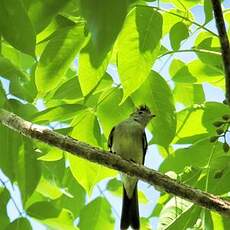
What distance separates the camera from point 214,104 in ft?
11.3

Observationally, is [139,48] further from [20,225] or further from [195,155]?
[20,225]

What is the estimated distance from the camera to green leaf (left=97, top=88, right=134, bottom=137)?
3412 mm

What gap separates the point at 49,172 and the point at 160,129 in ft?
3.75

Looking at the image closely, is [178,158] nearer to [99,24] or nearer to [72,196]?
[72,196]

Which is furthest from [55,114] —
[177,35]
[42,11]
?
[42,11]

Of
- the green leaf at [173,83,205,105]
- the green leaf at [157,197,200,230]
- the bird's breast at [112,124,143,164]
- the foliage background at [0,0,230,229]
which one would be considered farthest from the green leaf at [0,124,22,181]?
the bird's breast at [112,124,143,164]

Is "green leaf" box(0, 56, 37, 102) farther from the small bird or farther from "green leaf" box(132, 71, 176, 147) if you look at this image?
the small bird

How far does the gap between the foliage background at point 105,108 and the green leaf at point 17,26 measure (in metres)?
0.11

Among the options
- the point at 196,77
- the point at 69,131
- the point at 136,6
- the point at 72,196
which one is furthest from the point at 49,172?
the point at 136,6

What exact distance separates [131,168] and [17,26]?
0.84 metres

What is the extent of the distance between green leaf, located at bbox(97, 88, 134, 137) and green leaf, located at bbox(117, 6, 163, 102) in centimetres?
70

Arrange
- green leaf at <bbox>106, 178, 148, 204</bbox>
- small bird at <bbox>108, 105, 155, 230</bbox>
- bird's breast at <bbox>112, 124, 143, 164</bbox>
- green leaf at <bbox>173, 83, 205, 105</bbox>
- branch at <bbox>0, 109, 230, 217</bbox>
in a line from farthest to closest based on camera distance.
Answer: bird's breast at <bbox>112, 124, 143, 164</bbox>
small bird at <bbox>108, 105, 155, 230</bbox>
green leaf at <bbox>106, 178, 148, 204</bbox>
green leaf at <bbox>173, 83, 205, 105</bbox>
branch at <bbox>0, 109, 230, 217</bbox>

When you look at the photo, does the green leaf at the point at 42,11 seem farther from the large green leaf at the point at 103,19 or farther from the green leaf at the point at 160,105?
the green leaf at the point at 160,105

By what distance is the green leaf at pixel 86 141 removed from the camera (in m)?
3.29
